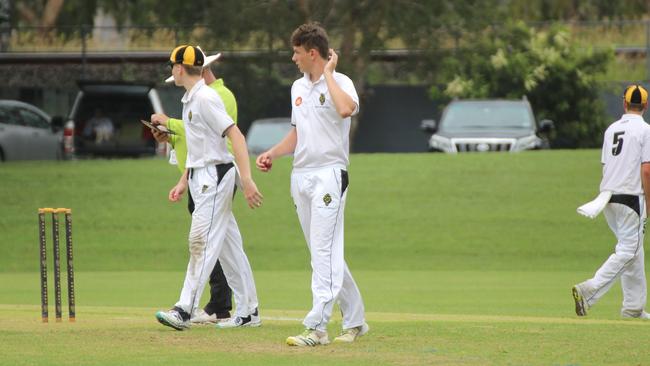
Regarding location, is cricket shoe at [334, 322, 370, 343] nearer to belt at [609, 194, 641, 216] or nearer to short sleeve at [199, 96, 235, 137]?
short sleeve at [199, 96, 235, 137]

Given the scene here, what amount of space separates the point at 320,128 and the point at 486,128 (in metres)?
18.4

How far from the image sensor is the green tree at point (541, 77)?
34344 millimetres

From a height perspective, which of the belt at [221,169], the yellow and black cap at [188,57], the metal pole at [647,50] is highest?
the metal pole at [647,50]

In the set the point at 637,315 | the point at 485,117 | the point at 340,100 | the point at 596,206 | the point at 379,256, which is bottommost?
the point at 379,256

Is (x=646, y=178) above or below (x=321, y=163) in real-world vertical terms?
below

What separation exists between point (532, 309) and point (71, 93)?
25.8 m

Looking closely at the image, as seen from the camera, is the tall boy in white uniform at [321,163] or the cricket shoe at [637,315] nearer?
the tall boy in white uniform at [321,163]

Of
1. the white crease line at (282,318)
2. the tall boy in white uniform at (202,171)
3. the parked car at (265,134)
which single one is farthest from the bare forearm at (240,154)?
the parked car at (265,134)

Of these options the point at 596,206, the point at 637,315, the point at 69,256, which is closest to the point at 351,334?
the point at 69,256

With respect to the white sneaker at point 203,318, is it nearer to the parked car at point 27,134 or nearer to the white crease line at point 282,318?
the white crease line at point 282,318

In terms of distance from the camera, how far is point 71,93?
38094mm

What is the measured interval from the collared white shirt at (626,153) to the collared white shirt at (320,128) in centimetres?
360

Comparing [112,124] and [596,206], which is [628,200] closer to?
[596,206]

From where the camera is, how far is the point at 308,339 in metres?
9.17
